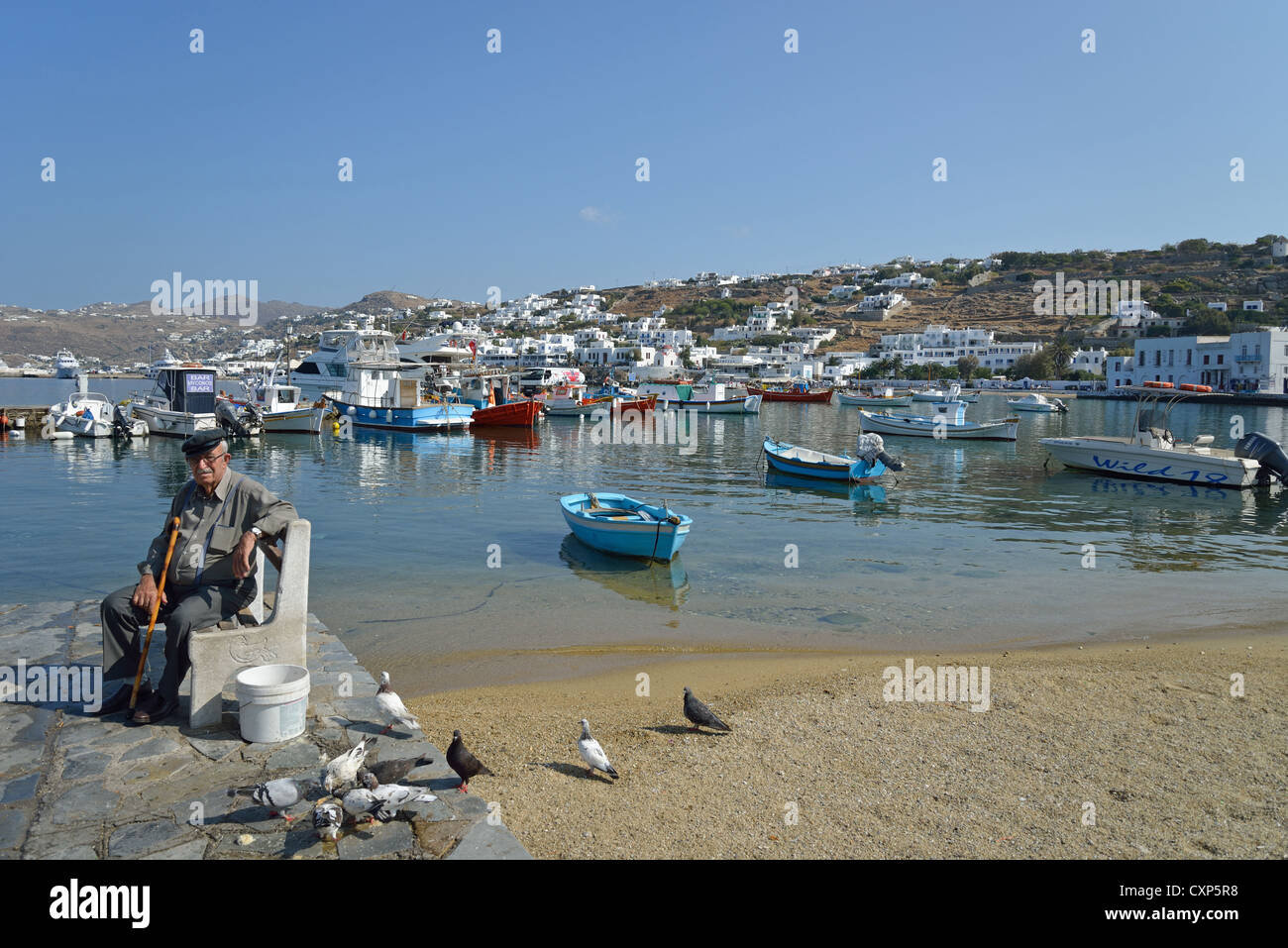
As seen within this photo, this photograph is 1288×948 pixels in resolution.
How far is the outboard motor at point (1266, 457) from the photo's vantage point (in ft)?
84.0

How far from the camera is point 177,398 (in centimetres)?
3981

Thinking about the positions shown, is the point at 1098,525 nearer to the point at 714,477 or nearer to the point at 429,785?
the point at 714,477

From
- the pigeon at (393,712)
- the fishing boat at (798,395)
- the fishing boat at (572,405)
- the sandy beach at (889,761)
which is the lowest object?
the sandy beach at (889,761)

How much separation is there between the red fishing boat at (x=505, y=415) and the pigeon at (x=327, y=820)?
4250 centimetres

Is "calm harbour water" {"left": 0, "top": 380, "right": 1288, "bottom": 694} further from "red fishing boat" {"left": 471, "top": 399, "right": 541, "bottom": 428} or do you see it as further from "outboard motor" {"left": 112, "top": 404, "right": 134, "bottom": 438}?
"red fishing boat" {"left": 471, "top": 399, "right": 541, "bottom": 428}

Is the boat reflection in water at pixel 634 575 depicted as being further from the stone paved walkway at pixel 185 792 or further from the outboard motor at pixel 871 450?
the outboard motor at pixel 871 450

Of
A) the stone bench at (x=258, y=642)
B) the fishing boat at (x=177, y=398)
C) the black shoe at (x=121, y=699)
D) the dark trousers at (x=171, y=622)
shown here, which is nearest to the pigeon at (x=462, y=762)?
the stone bench at (x=258, y=642)

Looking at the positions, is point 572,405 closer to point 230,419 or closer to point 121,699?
point 230,419

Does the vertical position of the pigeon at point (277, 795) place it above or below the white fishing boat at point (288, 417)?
below

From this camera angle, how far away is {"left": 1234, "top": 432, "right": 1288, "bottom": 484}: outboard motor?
25.6 metres

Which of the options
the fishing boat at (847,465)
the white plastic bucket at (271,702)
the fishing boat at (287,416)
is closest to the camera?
the white plastic bucket at (271,702)
